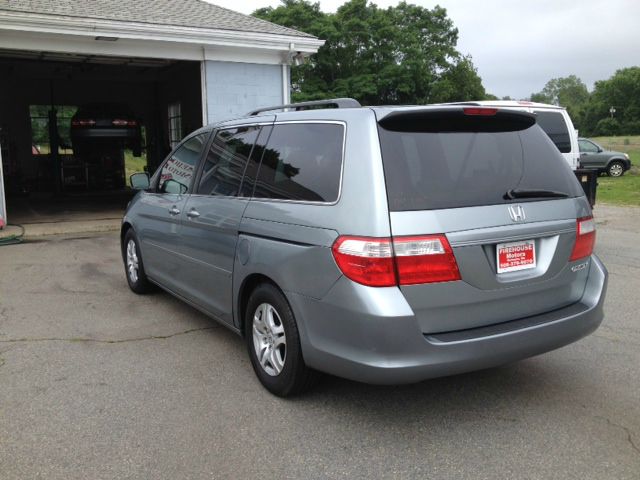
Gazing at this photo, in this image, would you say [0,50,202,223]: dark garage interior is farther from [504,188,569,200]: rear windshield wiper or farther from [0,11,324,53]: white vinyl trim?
[504,188,569,200]: rear windshield wiper

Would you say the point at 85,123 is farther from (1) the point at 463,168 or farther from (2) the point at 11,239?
(1) the point at 463,168

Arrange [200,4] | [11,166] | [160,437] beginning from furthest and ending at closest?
1. [11,166]
2. [200,4]
3. [160,437]

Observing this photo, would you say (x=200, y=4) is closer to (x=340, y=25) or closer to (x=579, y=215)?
(x=579, y=215)

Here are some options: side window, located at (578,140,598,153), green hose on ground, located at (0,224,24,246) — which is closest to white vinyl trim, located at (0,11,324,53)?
green hose on ground, located at (0,224,24,246)

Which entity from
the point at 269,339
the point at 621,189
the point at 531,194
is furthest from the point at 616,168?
the point at 269,339

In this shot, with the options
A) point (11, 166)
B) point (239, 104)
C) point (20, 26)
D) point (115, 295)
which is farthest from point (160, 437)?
point (11, 166)

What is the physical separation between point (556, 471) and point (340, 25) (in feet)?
134

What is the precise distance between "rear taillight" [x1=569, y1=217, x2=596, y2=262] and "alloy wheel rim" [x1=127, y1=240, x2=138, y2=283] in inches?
169

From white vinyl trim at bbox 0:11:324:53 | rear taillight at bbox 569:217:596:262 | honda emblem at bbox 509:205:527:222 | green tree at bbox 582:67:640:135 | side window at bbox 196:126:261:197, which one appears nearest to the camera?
honda emblem at bbox 509:205:527:222

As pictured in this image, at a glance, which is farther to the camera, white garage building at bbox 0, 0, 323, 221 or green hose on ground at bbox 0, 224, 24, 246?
white garage building at bbox 0, 0, 323, 221

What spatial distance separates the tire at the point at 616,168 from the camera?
2392cm

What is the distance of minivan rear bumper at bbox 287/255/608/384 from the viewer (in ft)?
9.56

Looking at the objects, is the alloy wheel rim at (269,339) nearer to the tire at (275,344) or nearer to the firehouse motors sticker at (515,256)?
the tire at (275,344)

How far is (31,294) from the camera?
20.5 ft
